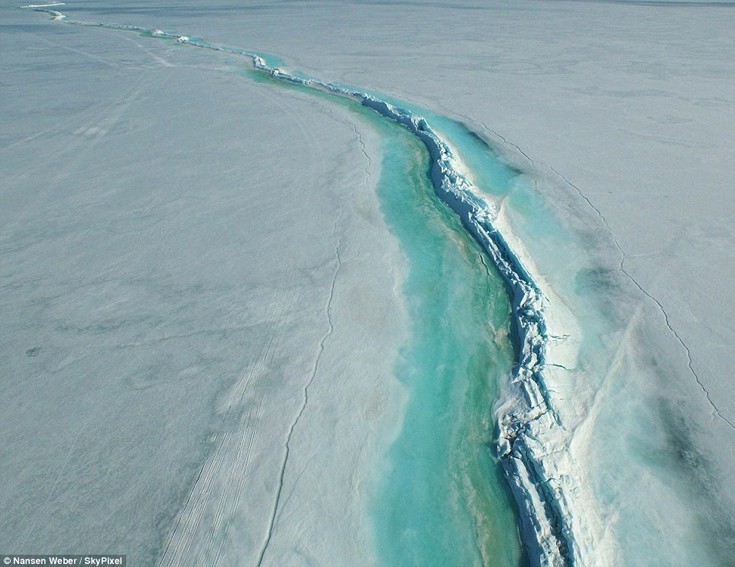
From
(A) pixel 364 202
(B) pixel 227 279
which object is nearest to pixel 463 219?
(A) pixel 364 202

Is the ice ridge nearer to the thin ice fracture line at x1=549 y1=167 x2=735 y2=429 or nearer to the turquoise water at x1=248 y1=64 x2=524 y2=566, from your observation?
the turquoise water at x1=248 y1=64 x2=524 y2=566

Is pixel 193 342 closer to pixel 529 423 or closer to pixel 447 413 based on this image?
pixel 447 413

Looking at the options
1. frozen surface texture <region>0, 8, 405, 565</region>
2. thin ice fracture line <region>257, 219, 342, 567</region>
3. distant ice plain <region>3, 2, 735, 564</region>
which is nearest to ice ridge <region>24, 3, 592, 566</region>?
distant ice plain <region>3, 2, 735, 564</region>

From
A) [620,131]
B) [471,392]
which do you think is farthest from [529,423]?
[620,131]

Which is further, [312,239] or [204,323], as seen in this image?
[312,239]

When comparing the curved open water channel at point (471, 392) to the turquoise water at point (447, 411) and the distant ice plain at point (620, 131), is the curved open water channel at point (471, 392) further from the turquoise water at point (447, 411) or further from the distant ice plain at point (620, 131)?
the distant ice plain at point (620, 131)

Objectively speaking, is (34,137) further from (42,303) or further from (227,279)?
(227,279)
